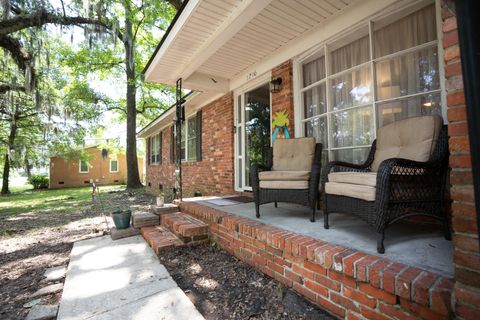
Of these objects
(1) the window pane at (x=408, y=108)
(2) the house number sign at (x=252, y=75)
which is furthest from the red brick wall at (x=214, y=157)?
(1) the window pane at (x=408, y=108)

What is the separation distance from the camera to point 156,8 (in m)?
8.39

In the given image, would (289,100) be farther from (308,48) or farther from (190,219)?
(190,219)

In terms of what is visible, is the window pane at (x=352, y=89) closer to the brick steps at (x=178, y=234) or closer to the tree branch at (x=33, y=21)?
the brick steps at (x=178, y=234)

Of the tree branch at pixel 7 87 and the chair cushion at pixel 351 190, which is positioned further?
the tree branch at pixel 7 87

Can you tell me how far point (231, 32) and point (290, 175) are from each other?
176 centimetres

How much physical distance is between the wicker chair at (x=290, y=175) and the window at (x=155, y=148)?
760 cm

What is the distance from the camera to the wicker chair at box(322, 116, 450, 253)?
1617mm

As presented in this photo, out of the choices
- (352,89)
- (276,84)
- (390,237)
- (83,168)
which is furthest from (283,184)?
(83,168)

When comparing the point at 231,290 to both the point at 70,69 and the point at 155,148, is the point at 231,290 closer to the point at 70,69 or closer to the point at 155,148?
the point at 155,148

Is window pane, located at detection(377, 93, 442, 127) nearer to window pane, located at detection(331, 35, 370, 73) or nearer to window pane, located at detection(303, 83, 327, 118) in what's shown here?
window pane, located at detection(331, 35, 370, 73)

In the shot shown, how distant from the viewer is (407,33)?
7.84ft

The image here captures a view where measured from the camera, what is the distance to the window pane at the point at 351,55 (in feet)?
8.96

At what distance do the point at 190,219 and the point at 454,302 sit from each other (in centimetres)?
281

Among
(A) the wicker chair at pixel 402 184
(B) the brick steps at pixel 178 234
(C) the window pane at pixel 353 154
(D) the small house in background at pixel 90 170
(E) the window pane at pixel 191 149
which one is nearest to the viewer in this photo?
(A) the wicker chair at pixel 402 184
